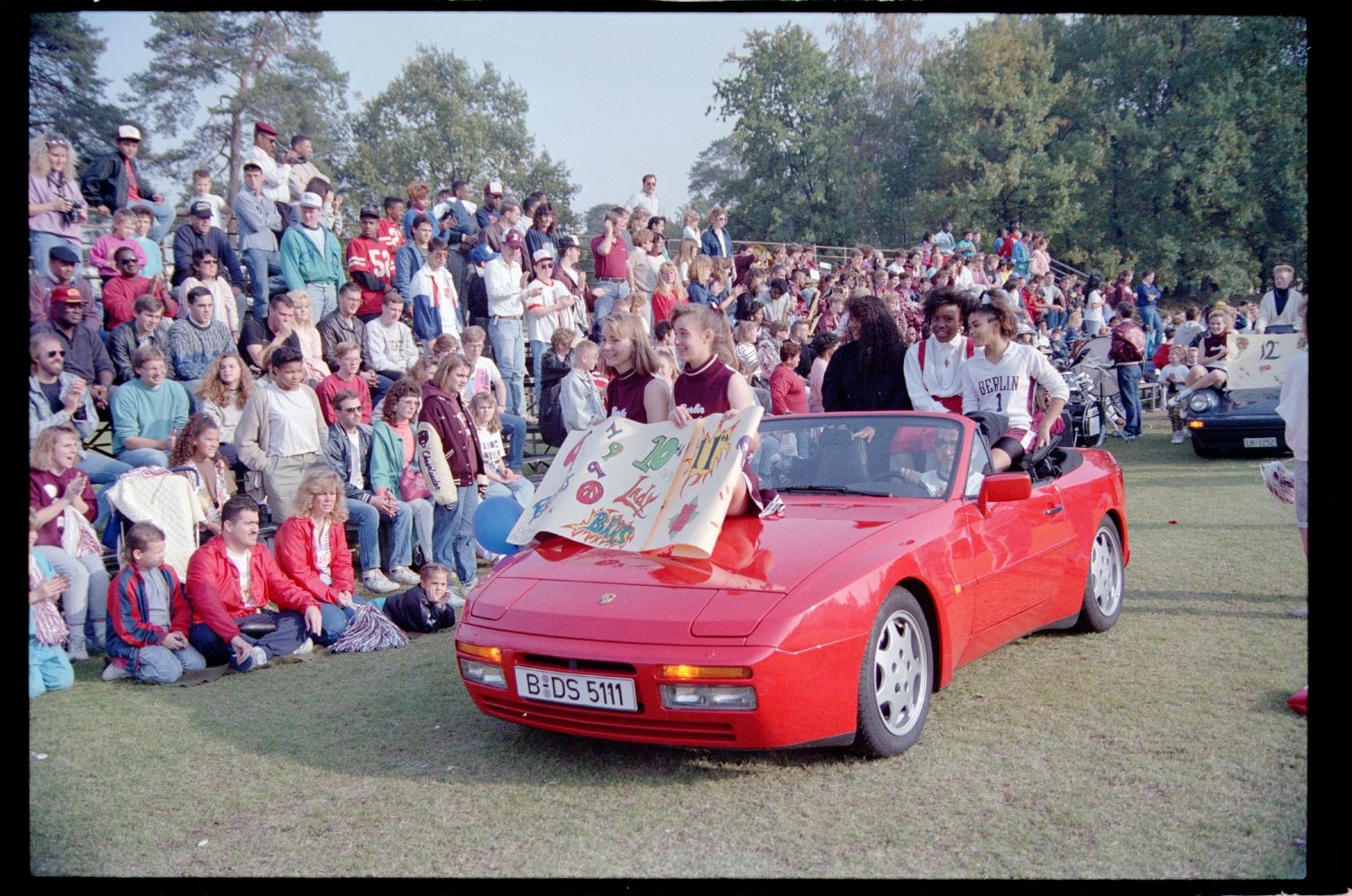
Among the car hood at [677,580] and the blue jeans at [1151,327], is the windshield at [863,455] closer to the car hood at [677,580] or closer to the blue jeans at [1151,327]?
the car hood at [677,580]

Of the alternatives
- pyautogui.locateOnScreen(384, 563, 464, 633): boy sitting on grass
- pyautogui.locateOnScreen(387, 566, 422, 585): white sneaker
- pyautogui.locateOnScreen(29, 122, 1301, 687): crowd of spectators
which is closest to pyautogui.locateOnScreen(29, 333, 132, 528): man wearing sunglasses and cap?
pyautogui.locateOnScreen(29, 122, 1301, 687): crowd of spectators

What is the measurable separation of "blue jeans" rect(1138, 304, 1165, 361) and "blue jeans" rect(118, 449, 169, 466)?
66.4ft

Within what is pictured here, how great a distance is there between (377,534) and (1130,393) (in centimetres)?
1266

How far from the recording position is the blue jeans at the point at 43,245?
343 inches

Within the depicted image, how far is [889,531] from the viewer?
15.0 ft

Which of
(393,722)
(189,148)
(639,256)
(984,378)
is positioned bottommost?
(393,722)

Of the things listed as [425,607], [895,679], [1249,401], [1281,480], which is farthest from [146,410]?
[1249,401]

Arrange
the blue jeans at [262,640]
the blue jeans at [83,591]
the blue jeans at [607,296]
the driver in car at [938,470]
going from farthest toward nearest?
1. the blue jeans at [607,296]
2. the blue jeans at [83,591]
3. the blue jeans at [262,640]
4. the driver in car at [938,470]

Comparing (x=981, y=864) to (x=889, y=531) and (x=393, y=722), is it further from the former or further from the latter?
(x=393, y=722)

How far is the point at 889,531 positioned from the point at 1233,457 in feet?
36.8

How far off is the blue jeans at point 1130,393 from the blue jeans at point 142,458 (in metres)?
13.7

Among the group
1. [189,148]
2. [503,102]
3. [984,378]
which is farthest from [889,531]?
[503,102]

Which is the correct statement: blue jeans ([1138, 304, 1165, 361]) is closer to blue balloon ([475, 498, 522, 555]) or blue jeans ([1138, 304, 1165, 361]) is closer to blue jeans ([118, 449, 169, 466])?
blue balloon ([475, 498, 522, 555])

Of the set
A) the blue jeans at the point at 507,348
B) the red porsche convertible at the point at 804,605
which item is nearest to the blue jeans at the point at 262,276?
the blue jeans at the point at 507,348
